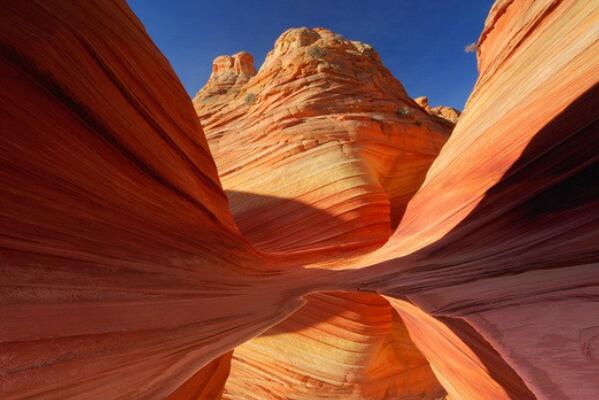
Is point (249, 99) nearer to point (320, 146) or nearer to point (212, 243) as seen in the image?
point (320, 146)

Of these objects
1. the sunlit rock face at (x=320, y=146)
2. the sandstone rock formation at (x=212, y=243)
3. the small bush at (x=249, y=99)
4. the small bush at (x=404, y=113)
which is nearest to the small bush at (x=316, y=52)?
the sunlit rock face at (x=320, y=146)

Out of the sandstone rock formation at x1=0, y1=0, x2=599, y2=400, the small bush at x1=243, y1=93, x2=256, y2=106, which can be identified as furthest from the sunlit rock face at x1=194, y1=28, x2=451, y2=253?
the sandstone rock formation at x1=0, y1=0, x2=599, y2=400

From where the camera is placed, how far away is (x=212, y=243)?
508cm

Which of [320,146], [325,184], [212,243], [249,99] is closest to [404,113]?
[320,146]

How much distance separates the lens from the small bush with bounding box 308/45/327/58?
10438mm

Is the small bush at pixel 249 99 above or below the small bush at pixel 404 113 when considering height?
above

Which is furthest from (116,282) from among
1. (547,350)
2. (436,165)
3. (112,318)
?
(436,165)

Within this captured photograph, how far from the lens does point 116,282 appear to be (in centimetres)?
287

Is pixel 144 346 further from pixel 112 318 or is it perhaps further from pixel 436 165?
pixel 436 165

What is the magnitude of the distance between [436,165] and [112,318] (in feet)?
23.4

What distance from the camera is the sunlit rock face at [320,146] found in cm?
799

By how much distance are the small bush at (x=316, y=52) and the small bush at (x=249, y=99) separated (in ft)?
8.14

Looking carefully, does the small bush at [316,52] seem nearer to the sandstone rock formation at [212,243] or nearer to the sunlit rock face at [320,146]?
the sunlit rock face at [320,146]

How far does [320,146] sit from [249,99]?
4018mm
